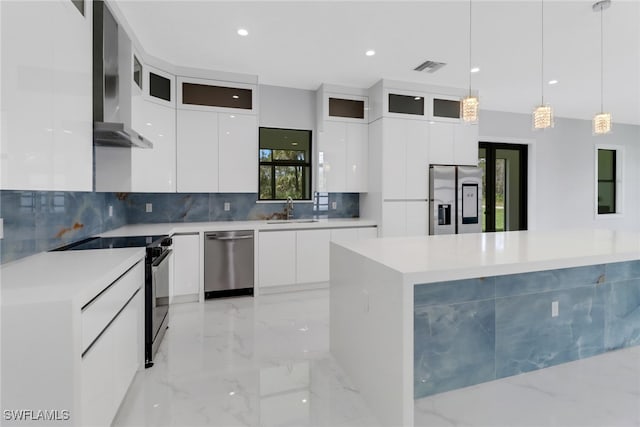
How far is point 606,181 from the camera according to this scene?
708cm

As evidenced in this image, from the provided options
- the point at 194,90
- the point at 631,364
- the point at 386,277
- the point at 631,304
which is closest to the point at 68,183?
the point at 386,277

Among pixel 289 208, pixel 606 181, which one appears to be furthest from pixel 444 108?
pixel 606 181

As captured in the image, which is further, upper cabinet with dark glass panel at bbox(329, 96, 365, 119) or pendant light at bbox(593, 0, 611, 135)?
upper cabinet with dark glass panel at bbox(329, 96, 365, 119)

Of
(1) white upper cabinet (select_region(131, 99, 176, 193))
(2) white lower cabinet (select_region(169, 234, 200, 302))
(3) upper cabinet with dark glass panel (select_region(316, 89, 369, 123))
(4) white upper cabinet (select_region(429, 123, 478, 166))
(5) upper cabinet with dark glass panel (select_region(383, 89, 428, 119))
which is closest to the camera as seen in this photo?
(1) white upper cabinet (select_region(131, 99, 176, 193))

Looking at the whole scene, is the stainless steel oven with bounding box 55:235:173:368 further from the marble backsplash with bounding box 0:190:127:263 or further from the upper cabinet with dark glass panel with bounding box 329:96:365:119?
the upper cabinet with dark glass panel with bounding box 329:96:365:119

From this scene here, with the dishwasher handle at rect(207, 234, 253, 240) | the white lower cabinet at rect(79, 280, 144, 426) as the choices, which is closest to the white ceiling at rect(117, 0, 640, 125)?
the dishwasher handle at rect(207, 234, 253, 240)

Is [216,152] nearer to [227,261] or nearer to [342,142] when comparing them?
[227,261]

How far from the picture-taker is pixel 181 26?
3094 mm

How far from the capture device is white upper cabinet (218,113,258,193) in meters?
4.25

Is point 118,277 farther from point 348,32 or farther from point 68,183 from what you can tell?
point 348,32

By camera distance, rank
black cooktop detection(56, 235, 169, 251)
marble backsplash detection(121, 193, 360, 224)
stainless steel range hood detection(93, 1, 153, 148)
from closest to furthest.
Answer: stainless steel range hood detection(93, 1, 153, 148), black cooktop detection(56, 235, 169, 251), marble backsplash detection(121, 193, 360, 224)

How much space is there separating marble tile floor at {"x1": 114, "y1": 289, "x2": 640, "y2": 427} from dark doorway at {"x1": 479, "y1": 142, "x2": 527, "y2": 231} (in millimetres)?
3626

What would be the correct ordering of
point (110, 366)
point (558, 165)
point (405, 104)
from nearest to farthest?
point (110, 366)
point (405, 104)
point (558, 165)

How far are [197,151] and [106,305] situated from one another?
286cm
